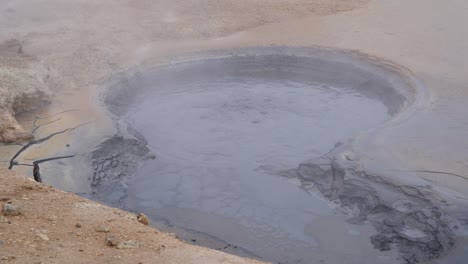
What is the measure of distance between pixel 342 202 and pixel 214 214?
134 centimetres

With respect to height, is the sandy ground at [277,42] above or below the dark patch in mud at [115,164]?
above

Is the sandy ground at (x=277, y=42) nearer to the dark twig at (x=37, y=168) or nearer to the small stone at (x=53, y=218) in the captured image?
the dark twig at (x=37, y=168)

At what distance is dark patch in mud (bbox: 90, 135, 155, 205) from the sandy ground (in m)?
0.17

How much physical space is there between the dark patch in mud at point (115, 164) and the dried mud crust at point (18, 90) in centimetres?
90

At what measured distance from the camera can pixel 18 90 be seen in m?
7.46

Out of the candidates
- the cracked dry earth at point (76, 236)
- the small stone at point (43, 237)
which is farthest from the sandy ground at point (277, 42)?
the small stone at point (43, 237)

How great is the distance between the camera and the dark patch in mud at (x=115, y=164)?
6316mm

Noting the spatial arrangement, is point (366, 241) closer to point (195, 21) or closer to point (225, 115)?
point (225, 115)

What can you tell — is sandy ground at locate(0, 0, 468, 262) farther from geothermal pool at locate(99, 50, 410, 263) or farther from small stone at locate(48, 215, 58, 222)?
small stone at locate(48, 215, 58, 222)

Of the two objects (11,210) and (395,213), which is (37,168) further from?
(395,213)

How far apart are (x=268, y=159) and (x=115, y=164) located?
1.82 m

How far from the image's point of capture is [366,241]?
5.45 metres

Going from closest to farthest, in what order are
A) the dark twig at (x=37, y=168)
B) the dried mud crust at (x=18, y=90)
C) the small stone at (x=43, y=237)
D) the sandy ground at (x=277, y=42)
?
the small stone at (x=43, y=237)
the dark twig at (x=37, y=168)
the sandy ground at (x=277, y=42)
the dried mud crust at (x=18, y=90)

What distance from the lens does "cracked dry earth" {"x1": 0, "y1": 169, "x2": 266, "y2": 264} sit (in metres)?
3.95
